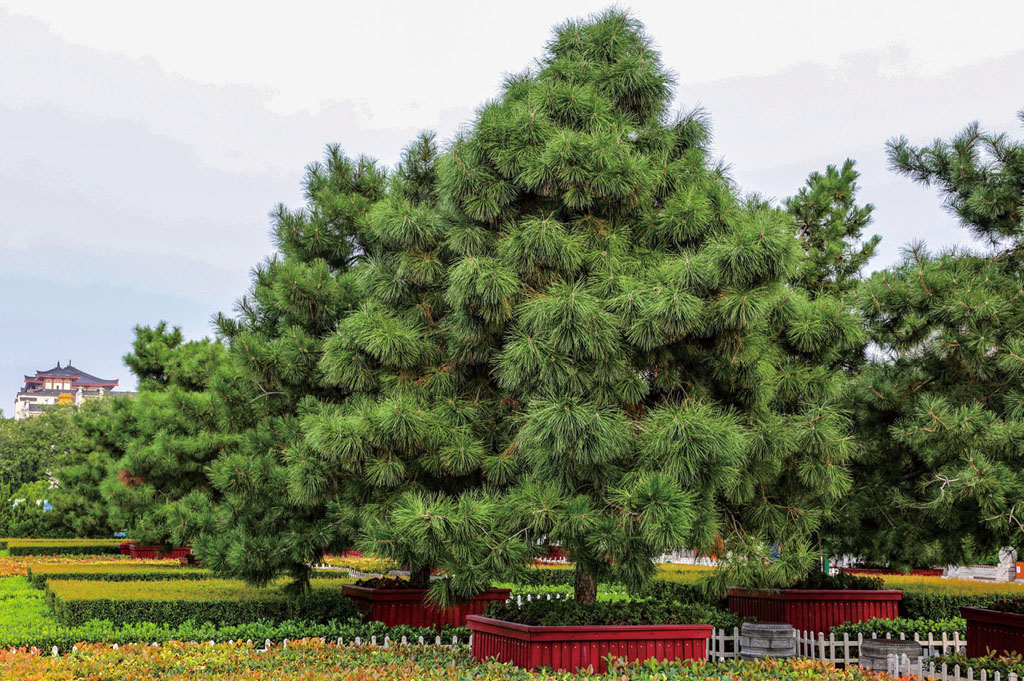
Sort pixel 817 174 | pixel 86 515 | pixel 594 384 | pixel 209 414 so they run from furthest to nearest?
1. pixel 86 515
2. pixel 817 174
3. pixel 209 414
4. pixel 594 384

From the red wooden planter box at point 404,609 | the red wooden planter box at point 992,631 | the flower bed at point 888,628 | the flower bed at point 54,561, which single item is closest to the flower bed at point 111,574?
the flower bed at point 54,561

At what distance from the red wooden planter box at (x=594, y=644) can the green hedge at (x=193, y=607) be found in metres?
4.28

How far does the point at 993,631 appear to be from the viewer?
9.89m

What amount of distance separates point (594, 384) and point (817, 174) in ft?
32.8

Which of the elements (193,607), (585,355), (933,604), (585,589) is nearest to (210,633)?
(193,607)

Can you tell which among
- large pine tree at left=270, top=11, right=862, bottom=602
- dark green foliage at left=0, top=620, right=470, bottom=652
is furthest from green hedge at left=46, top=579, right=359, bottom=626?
large pine tree at left=270, top=11, right=862, bottom=602

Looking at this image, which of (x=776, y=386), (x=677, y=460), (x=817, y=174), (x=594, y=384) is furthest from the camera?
(x=817, y=174)

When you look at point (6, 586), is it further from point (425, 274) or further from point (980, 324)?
point (980, 324)

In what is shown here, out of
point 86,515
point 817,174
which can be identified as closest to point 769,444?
point 817,174

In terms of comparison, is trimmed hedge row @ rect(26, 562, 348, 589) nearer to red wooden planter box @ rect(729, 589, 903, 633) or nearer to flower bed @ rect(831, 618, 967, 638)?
red wooden planter box @ rect(729, 589, 903, 633)

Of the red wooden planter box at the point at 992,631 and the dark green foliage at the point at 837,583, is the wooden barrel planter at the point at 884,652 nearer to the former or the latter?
the red wooden planter box at the point at 992,631

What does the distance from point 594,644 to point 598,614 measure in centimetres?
40

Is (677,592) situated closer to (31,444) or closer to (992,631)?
(992,631)

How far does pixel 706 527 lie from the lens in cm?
734
